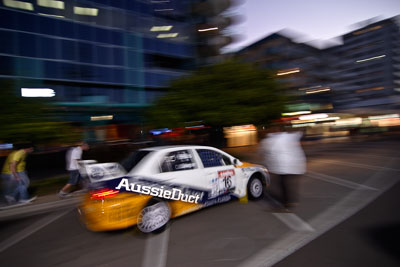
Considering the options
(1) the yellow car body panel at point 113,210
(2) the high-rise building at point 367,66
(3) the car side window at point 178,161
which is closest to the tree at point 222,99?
(3) the car side window at point 178,161

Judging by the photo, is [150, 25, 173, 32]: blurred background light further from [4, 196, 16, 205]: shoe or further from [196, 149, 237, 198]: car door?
[196, 149, 237, 198]: car door

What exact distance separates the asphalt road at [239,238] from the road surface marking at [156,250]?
14 millimetres

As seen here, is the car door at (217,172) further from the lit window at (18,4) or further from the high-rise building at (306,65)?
the high-rise building at (306,65)

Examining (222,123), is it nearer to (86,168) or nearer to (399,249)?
(86,168)

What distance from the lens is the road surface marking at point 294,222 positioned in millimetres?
4113

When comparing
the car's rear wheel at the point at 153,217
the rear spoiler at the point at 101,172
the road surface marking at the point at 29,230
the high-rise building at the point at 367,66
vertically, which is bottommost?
the road surface marking at the point at 29,230

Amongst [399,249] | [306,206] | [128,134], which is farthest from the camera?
[128,134]

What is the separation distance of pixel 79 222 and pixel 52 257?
1.55 metres

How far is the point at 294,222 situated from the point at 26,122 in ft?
26.9

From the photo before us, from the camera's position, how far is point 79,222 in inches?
207

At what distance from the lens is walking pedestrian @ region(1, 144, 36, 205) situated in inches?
262

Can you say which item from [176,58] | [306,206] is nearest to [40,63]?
[176,58]

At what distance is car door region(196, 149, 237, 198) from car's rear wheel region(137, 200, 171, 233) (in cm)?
101

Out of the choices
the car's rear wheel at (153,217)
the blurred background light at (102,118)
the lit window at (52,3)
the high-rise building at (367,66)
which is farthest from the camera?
the high-rise building at (367,66)
